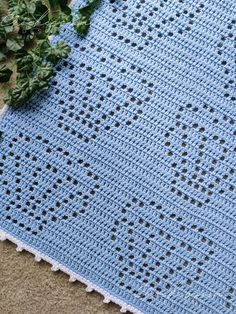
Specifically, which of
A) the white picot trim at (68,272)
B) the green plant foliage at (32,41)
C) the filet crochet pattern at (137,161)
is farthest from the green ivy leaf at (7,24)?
the white picot trim at (68,272)

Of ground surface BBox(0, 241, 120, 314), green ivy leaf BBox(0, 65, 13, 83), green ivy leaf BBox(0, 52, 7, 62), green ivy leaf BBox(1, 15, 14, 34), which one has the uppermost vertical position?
green ivy leaf BBox(1, 15, 14, 34)

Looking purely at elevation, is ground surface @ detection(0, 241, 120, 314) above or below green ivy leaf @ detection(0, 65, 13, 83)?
below

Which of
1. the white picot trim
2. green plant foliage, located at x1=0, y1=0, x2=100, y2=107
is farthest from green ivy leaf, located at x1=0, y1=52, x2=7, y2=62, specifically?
the white picot trim

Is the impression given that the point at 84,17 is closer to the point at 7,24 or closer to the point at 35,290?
the point at 7,24

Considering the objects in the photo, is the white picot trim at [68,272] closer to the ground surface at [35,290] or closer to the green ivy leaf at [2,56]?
the ground surface at [35,290]

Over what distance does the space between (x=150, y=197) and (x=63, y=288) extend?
278 millimetres

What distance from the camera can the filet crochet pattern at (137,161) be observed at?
1.06 metres

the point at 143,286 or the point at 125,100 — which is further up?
the point at 125,100

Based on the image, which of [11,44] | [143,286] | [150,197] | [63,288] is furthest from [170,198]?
[11,44]

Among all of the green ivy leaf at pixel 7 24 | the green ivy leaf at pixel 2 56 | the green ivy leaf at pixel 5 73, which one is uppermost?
the green ivy leaf at pixel 7 24

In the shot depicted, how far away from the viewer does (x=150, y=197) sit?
1.07 meters

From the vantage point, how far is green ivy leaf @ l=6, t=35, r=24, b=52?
1.09 m

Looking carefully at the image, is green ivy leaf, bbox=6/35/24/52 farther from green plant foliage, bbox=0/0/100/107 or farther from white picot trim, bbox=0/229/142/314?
white picot trim, bbox=0/229/142/314

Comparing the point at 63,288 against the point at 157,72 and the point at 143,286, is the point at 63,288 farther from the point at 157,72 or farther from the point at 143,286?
the point at 157,72
